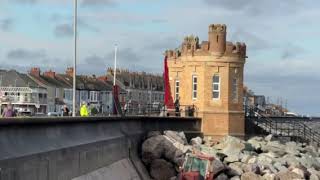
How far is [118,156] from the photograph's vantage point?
28.8 m

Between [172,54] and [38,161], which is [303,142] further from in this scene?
[38,161]

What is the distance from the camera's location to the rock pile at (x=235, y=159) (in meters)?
32.7

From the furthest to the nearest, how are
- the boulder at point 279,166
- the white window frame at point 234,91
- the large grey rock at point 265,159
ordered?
the white window frame at point 234,91 → the large grey rock at point 265,159 → the boulder at point 279,166

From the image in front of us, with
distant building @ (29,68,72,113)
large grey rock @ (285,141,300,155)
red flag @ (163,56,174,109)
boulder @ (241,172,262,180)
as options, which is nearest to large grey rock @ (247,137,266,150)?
large grey rock @ (285,141,300,155)

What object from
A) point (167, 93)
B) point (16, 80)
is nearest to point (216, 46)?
point (167, 93)

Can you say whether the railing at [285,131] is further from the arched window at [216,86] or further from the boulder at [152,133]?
Answer: the boulder at [152,133]

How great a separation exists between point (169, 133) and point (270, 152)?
25.3ft

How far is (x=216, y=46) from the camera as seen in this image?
46.3 metres

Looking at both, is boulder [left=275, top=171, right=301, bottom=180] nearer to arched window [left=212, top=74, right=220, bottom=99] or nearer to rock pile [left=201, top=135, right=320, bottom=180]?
rock pile [left=201, top=135, right=320, bottom=180]

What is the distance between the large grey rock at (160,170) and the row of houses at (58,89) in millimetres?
55923

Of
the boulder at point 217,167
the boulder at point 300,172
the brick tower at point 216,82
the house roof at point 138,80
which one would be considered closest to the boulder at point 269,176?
the boulder at point 300,172

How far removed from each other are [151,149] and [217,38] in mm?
15671

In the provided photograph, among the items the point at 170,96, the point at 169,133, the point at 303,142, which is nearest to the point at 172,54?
the point at 170,96

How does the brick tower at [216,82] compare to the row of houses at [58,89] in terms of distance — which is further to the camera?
the row of houses at [58,89]
